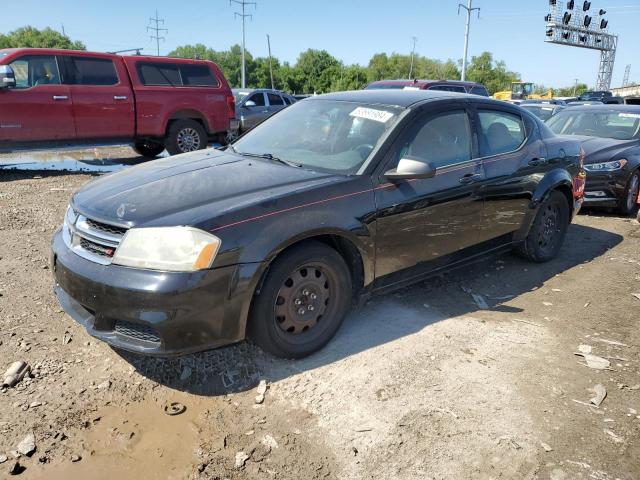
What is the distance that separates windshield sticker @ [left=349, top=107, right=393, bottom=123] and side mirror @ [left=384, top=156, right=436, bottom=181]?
459 mm

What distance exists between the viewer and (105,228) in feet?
9.60

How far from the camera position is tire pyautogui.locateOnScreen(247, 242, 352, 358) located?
2998 mm

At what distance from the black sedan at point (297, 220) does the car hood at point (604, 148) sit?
10.4 ft

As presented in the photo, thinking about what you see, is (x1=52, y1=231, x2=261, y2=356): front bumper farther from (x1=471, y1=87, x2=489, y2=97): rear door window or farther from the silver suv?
(x1=471, y1=87, x2=489, y2=97): rear door window

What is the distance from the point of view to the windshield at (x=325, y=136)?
359 cm

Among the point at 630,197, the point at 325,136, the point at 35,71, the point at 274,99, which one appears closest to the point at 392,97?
the point at 325,136

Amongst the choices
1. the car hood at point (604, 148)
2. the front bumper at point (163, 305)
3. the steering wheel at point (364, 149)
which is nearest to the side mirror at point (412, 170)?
the steering wheel at point (364, 149)

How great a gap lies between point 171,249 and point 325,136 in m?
1.63

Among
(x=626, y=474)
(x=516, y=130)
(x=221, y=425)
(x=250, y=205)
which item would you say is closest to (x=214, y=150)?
(x=250, y=205)

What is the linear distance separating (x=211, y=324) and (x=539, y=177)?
346cm

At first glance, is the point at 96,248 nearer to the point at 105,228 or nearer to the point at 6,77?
the point at 105,228

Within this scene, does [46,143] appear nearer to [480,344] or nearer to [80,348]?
[80,348]

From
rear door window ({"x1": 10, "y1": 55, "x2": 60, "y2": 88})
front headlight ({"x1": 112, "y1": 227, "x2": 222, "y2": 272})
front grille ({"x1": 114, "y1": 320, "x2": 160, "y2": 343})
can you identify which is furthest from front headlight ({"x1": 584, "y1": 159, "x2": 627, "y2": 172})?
rear door window ({"x1": 10, "y1": 55, "x2": 60, "y2": 88})

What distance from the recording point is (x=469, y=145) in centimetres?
416
